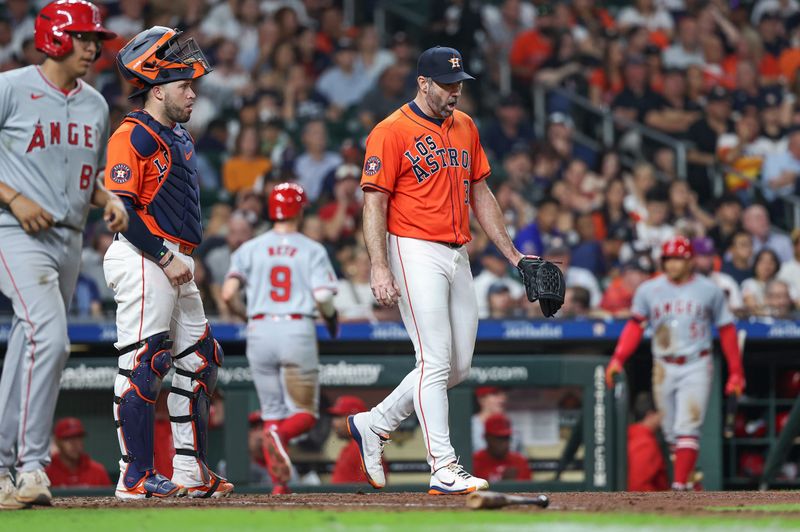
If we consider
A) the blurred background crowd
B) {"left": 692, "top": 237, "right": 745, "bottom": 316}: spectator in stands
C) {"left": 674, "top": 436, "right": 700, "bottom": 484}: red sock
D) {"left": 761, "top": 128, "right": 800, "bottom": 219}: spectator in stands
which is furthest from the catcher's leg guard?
{"left": 761, "top": 128, "right": 800, "bottom": 219}: spectator in stands

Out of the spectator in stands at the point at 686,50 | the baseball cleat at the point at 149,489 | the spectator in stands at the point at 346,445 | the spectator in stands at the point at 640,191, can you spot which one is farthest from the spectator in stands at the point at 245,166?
the baseball cleat at the point at 149,489

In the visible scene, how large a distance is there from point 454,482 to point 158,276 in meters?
1.64

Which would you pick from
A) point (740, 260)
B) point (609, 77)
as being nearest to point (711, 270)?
point (740, 260)

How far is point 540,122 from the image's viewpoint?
16297mm

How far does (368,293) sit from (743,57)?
7522 millimetres

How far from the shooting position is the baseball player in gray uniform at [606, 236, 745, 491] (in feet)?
35.1

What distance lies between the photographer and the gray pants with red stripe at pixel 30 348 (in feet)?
18.2

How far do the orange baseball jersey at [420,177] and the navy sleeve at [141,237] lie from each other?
1001 mm

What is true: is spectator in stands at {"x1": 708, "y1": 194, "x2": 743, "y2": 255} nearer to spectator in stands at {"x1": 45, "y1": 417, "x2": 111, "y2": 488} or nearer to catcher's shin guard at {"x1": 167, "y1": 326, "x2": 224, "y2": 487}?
spectator in stands at {"x1": 45, "y1": 417, "x2": 111, "y2": 488}

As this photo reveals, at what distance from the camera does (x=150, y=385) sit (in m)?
6.36

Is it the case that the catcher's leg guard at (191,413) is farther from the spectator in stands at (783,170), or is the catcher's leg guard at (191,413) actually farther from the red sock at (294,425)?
the spectator in stands at (783,170)

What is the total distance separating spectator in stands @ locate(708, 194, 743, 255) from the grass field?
8.72 meters

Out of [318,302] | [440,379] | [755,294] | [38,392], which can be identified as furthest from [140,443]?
[755,294]

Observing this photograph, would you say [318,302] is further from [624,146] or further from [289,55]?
[624,146]
